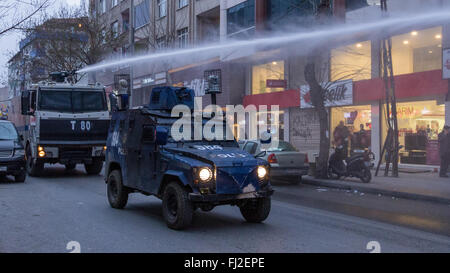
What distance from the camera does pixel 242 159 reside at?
24.5 feet

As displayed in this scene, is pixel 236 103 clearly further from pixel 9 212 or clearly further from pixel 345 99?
pixel 9 212

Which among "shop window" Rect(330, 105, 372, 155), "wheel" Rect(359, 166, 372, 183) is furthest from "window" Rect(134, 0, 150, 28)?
"wheel" Rect(359, 166, 372, 183)

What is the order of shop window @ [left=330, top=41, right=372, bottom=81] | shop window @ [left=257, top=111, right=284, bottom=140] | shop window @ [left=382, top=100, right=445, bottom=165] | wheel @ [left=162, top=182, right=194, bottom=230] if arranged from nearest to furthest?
wheel @ [left=162, top=182, right=194, bottom=230], shop window @ [left=382, top=100, right=445, bottom=165], shop window @ [left=330, top=41, right=372, bottom=81], shop window @ [left=257, top=111, right=284, bottom=140]

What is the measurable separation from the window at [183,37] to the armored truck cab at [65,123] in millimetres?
15665

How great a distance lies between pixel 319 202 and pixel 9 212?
677cm

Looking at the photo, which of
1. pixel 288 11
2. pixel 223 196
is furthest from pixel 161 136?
pixel 288 11

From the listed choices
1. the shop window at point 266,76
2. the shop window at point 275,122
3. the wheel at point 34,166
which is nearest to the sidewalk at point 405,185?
the shop window at point 275,122

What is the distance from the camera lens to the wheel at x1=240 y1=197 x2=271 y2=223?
308 inches

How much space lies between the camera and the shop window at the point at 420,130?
1695cm

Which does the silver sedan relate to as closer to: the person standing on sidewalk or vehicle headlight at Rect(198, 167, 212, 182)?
the person standing on sidewalk

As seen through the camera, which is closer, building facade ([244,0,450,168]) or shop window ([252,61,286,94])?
building facade ([244,0,450,168])

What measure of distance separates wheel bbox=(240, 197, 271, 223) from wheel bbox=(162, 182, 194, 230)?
1.09m

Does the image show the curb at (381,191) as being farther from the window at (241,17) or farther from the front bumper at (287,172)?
the window at (241,17)

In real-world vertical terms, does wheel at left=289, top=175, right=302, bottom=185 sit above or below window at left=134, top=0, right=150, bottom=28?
below
